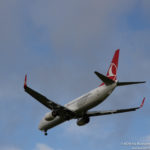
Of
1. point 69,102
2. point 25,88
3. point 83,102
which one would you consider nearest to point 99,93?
point 83,102

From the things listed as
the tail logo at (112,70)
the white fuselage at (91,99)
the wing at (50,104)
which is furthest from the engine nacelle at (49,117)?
the tail logo at (112,70)

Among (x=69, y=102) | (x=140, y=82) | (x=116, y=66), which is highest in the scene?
(x=116, y=66)

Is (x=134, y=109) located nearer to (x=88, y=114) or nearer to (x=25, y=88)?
(x=88, y=114)

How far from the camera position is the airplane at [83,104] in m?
46.7

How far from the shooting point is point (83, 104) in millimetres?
48344

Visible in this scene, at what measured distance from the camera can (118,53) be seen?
53094 mm

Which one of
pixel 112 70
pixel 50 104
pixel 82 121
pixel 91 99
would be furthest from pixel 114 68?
pixel 50 104

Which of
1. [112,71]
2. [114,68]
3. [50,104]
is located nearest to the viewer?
[50,104]

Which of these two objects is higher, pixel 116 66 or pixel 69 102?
pixel 116 66

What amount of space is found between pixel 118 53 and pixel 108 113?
8876mm

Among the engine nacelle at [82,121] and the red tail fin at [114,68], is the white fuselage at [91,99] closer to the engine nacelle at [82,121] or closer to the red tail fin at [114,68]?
the engine nacelle at [82,121]

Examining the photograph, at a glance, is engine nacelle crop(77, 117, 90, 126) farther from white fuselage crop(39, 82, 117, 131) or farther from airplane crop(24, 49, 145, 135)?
white fuselage crop(39, 82, 117, 131)

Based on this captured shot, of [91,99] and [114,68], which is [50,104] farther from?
[114,68]

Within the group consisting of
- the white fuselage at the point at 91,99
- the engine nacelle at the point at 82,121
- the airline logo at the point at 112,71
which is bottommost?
the engine nacelle at the point at 82,121
